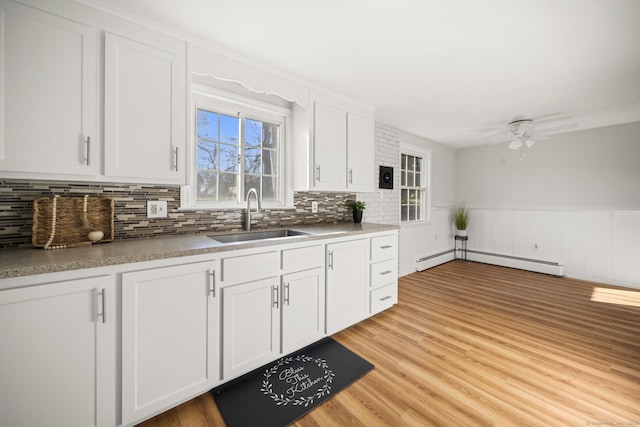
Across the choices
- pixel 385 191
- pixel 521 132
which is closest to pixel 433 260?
pixel 385 191

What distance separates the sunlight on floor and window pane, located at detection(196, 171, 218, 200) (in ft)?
15.7

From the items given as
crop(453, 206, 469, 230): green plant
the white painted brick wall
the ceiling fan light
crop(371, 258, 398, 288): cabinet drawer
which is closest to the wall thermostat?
the white painted brick wall

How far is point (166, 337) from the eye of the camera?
1.50 metres

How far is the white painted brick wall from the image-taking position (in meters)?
3.88

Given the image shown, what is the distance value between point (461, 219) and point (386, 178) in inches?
98.6

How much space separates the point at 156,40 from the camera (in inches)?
68.1

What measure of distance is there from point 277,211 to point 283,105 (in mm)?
1130

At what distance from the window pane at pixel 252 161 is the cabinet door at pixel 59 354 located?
5.35ft

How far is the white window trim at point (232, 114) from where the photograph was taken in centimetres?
224

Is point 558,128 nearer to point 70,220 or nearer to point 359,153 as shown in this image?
point 359,153

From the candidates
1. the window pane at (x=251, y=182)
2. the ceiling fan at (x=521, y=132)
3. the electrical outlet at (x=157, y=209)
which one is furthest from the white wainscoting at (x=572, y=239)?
the electrical outlet at (x=157, y=209)

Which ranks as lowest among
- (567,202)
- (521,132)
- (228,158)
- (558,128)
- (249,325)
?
(249,325)

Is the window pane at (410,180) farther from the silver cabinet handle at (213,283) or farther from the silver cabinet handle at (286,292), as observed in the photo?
the silver cabinet handle at (213,283)

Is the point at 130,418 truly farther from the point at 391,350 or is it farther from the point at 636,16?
the point at 636,16
